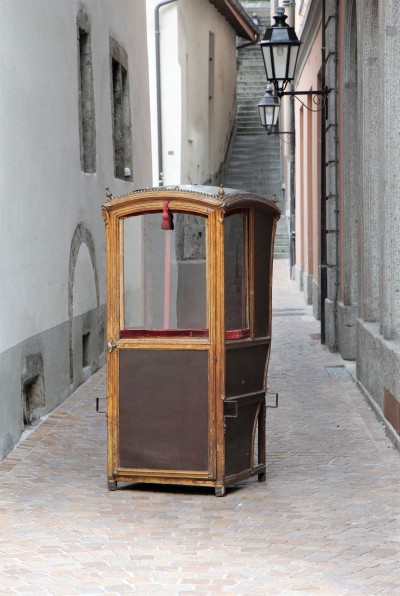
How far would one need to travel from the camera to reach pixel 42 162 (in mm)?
10656

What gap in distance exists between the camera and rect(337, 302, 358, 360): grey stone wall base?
14008mm

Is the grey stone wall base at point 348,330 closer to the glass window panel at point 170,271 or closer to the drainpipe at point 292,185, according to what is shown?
the glass window panel at point 170,271

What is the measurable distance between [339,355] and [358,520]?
26.9 feet

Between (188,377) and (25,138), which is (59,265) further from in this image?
(188,377)

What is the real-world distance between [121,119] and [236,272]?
32.8 ft

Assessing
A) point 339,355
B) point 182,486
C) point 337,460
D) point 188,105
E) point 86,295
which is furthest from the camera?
point 188,105

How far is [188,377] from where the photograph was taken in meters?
7.50

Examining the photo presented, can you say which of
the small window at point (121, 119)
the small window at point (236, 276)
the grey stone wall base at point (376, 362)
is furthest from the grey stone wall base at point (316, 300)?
the small window at point (236, 276)

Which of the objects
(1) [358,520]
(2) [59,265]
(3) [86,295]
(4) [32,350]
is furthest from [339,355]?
(1) [358,520]

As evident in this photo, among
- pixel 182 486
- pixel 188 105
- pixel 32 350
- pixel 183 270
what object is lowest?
pixel 182 486

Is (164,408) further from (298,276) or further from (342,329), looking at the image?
(298,276)

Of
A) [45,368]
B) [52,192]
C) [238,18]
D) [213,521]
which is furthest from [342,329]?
[238,18]

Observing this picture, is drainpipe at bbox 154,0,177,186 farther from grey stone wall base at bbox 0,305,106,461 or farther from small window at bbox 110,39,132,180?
grey stone wall base at bbox 0,305,106,461

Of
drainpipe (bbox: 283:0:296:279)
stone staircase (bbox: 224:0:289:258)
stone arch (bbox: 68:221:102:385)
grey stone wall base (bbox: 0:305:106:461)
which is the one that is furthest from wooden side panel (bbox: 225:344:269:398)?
stone staircase (bbox: 224:0:289:258)
